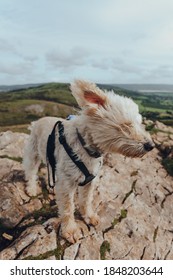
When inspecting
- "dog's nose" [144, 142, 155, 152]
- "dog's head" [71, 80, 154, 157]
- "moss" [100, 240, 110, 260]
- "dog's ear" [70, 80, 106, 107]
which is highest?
"dog's ear" [70, 80, 106, 107]

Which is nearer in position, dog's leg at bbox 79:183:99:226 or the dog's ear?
the dog's ear

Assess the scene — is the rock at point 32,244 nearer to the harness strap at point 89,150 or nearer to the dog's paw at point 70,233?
the dog's paw at point 70,233

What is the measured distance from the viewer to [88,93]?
9.03 metres

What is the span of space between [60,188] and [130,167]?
718cm

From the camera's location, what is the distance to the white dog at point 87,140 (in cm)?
895

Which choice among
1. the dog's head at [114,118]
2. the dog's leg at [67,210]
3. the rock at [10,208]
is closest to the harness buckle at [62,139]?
the dog's leg at [67,210]

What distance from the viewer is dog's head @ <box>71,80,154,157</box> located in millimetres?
8883

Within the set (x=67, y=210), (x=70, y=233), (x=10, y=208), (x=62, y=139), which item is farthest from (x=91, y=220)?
(x=62, y=139)

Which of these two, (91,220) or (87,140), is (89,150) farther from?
(91,220)

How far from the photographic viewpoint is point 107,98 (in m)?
9.09

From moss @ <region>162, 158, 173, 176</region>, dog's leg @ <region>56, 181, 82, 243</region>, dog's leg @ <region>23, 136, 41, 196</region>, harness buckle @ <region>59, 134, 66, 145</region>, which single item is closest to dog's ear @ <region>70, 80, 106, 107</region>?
harness buckle @ <region>59, 134, 66, 145</region>

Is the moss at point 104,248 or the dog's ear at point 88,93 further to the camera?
the moss at point 104,248

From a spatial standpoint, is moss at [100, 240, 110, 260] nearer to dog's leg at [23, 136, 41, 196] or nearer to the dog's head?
dog's leg at [23, 136, 41, 196]

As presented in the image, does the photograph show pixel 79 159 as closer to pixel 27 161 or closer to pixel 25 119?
pixel 27 161
